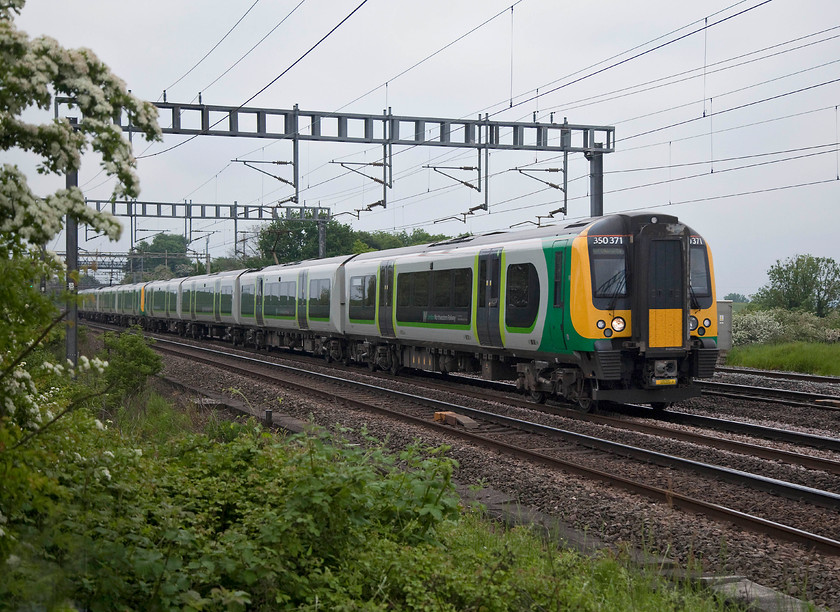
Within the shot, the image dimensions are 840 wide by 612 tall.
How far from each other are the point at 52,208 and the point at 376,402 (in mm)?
10934

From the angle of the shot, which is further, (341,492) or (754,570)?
(754,570)

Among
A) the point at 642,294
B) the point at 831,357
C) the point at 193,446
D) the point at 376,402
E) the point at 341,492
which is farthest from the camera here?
the point at 831,357

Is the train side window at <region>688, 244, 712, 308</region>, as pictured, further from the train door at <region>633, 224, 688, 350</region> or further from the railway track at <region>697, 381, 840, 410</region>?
the railway track at <region>697, 381, 840, 410</region>

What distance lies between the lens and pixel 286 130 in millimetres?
21875

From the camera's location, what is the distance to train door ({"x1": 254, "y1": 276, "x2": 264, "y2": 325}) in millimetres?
28719

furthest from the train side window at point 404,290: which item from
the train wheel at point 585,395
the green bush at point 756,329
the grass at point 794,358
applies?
the green bush at point 756,329

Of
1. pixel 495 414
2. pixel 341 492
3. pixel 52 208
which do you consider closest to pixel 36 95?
pixel 52 208

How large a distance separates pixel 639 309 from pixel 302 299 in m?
14.1

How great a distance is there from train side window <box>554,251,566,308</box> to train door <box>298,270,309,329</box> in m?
12.8

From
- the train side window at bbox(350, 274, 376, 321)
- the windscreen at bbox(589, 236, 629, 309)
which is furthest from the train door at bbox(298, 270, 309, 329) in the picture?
the windscreen at bbox(589, 236, 629, 309)

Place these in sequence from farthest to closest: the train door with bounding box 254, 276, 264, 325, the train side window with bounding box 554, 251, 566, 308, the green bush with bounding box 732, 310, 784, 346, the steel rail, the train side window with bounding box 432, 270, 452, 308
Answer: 1. the train door with bounding box 254, 276, 264, 325
2. the green bush with bounding box 732, 310, 784, 346
3. the train side window with bounding box 432, 270, 452, 308
4. the train side window with bounding box 554, 251, 566, 308
5. the steel rail

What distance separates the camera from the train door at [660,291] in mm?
12195

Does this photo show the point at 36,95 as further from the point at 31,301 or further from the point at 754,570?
the point at 754,570

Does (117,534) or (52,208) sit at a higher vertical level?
(52,208)
